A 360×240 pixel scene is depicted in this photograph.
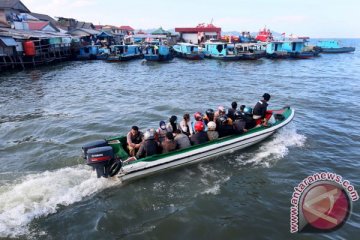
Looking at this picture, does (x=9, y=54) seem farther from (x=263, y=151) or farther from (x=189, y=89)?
(x=263, y=151)

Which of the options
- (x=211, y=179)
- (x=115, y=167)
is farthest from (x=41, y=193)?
(x=211, y=179)

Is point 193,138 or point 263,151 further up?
point 193,138

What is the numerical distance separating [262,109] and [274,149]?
153 centimetres

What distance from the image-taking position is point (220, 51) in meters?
41.3

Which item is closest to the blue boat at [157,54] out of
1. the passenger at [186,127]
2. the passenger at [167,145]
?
the passenger at [186,127]

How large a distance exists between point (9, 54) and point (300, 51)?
123ft

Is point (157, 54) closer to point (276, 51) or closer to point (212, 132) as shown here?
point (276, 51)

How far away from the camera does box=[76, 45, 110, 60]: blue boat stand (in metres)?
41.1

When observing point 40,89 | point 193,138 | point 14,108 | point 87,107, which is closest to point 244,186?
point 193,138

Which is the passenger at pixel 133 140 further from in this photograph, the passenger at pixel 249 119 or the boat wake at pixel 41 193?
the passenger at pixel 249 119

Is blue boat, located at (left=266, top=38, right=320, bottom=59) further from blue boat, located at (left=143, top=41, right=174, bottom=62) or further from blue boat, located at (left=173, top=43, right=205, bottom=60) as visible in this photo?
blue boat, located at (left=143, top=41, right=174, bottom=62)

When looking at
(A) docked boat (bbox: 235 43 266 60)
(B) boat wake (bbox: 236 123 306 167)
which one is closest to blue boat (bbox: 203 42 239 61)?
(A) docked boat (bbox: 235 43 266 60)

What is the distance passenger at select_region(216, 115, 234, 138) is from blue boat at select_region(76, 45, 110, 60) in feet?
111

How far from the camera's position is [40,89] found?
21672 millimetres
